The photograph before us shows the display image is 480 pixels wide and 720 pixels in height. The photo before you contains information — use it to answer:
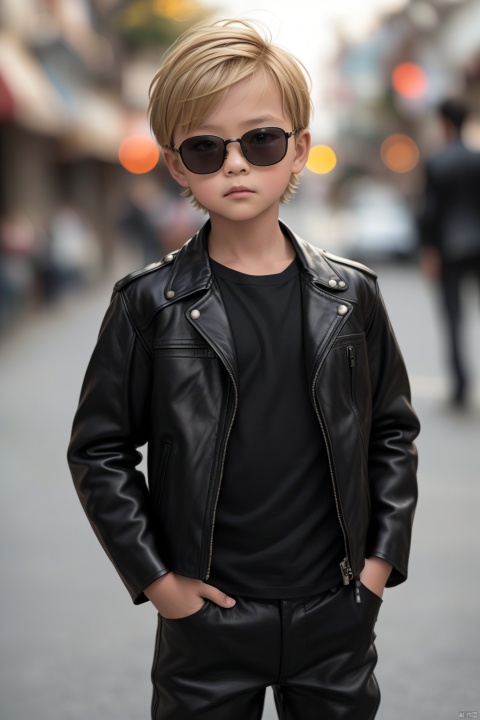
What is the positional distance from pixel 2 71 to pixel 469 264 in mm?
10655

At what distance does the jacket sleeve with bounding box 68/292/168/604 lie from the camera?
196 centimetres

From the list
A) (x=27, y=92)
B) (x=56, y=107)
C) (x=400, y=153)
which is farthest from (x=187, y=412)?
(x=400, y=153)

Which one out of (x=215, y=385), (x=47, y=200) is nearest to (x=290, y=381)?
(x=215, y=385)

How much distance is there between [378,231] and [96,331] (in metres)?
10.8

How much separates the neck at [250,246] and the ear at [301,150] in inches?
4.3

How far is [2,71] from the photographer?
1582 cm

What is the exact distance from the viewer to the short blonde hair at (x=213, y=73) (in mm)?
1849

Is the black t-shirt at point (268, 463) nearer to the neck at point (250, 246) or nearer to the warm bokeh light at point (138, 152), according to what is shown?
the neck at point (250, 246)

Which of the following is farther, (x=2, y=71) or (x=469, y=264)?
(x=2, y=71)

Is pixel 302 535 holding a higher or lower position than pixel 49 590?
higher

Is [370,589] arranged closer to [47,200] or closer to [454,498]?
[454,498]

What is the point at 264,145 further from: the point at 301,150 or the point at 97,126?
the point at 97,126

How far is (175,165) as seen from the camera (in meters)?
2.00

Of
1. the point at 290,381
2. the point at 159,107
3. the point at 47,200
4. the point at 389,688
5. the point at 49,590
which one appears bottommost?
the point at 389,688
